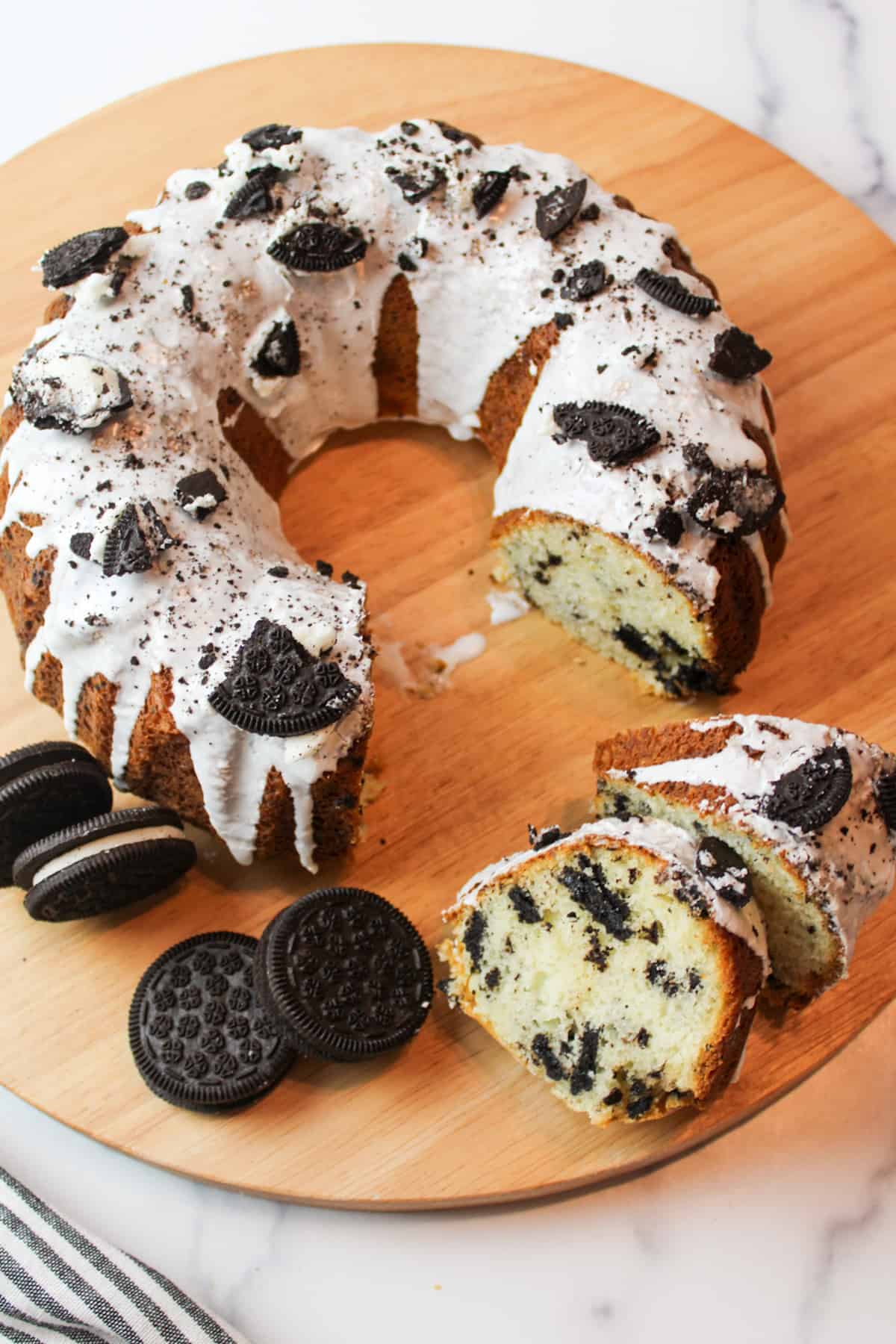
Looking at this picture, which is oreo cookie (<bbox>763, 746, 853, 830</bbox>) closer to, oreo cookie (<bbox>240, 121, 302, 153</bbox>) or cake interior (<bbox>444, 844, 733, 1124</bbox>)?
cake interior (<bbox>444, 844, 733, 1124</bbox>)

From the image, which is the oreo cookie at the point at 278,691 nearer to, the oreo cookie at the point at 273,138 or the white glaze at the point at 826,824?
the white glaze at the point at 826,824

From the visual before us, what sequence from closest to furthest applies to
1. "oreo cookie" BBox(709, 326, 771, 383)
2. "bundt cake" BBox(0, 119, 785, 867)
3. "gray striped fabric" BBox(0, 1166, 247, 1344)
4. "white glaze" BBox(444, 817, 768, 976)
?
"white glaze" BBox(444, 817, 768, 976) < "gray striped fabric" BBox(0, 1166, 247, 1344) < "bundt cake" BBox(0, 119, 785, 867) < "oreo cookie" BBox(709, 326, 771, 383)

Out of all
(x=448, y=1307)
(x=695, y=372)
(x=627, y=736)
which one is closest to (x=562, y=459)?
(x=695, y=372)

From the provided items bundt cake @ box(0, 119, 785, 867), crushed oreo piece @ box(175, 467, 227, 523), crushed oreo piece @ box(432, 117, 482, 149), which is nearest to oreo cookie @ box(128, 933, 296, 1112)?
bundt cake @ box(0, 119, 785, 867)

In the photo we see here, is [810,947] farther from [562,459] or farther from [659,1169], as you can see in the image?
[562,459]

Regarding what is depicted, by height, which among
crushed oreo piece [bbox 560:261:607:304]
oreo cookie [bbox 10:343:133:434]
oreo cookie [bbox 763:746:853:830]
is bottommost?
oreo cookie [bbox 763:746:853:830]

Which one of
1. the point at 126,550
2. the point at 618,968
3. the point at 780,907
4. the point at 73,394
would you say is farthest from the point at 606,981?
the point at 73,394

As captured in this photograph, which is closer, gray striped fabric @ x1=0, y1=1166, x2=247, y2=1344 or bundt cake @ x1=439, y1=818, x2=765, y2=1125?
bundt cake @ x1=439, y1=818, x2=765, y2=1125
